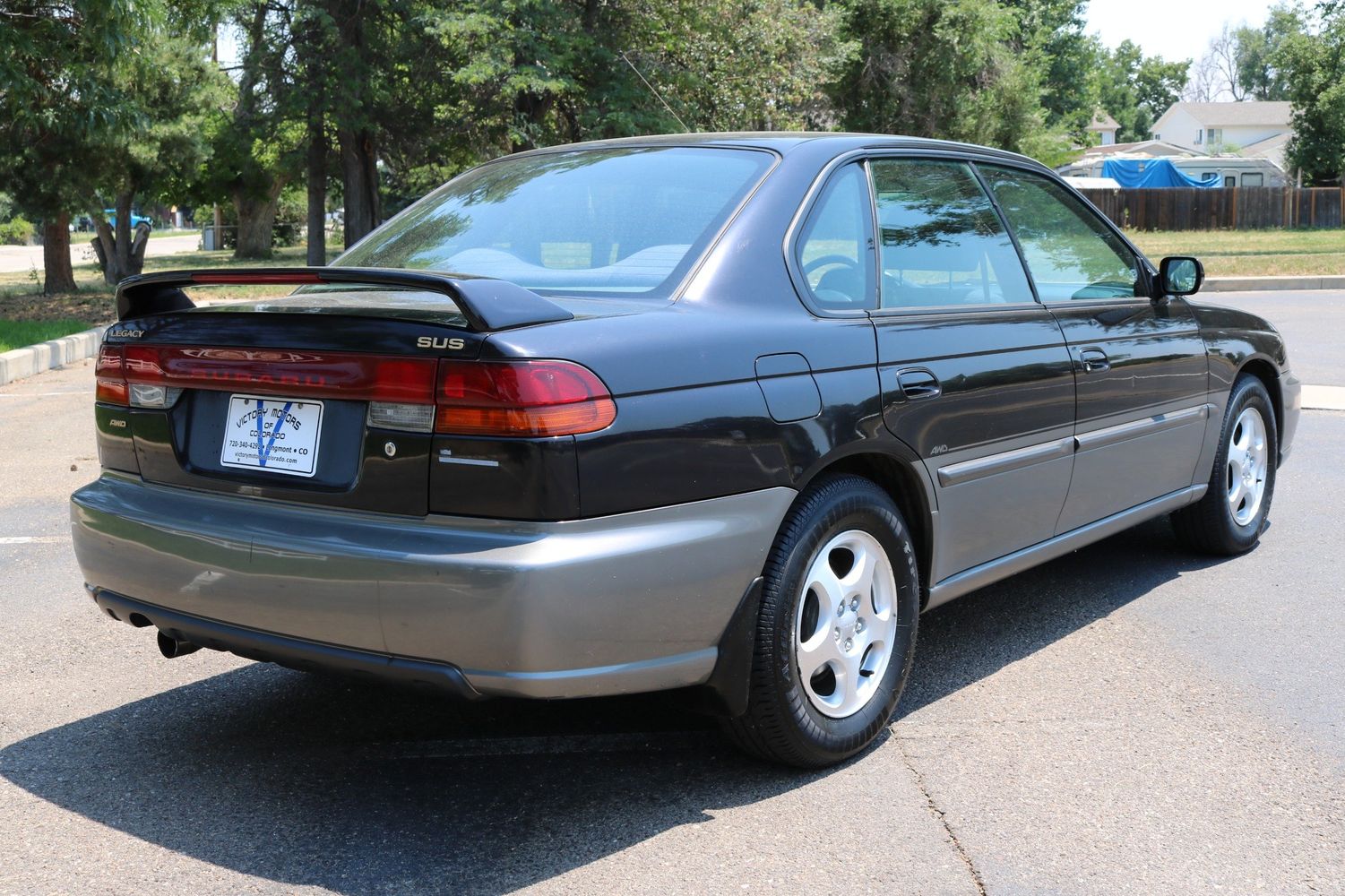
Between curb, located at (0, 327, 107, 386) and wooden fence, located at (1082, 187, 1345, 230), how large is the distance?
121 feet

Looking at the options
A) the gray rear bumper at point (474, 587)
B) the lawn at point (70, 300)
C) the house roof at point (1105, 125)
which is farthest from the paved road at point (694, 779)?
the house roof at point (1105, 125)

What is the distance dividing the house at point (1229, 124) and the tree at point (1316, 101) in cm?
3833

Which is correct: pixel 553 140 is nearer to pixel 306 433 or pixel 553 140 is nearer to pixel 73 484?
pixel 73 484

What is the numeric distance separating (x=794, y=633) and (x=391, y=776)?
114cm

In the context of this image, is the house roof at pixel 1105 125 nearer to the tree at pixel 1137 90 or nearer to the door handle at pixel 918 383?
the tree at pixel 1137 90

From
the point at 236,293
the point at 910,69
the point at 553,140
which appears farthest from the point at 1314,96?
the point at 236,293

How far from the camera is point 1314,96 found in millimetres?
50844

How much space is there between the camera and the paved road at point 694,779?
3.01 metres

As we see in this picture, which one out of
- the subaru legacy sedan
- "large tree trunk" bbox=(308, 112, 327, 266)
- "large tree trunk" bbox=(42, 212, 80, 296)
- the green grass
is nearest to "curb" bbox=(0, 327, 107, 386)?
the green grass

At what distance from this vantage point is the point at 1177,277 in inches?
201

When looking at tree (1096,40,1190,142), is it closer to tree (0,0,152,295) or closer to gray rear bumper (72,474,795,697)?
tree (0,0,152,295)

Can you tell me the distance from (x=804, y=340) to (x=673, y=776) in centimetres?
119

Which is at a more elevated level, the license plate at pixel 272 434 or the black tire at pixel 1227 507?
the license plate at pixel 272 434

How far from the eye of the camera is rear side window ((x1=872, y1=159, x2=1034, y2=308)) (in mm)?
3945
